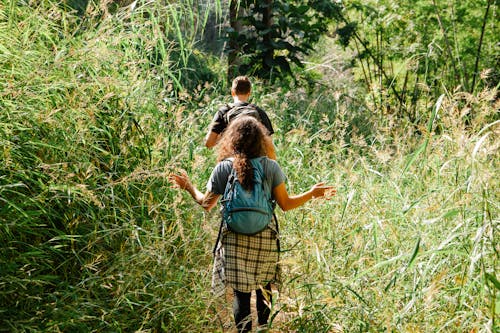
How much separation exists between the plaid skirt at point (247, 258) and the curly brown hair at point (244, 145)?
1.08 ft

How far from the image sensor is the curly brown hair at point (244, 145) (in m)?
3.81

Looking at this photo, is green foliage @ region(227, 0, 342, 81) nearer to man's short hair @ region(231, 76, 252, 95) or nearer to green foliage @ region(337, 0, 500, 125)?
green foliage @ region(337, 0, 500, 125)

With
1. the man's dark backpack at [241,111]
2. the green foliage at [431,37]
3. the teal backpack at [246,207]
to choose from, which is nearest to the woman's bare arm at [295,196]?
the teal backpack at [246,207]

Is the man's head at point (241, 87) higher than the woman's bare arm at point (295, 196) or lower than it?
→ higher

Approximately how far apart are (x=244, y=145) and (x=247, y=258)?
2.24ft

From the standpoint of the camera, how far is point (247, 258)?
12.7 feet

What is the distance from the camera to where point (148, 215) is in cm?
422

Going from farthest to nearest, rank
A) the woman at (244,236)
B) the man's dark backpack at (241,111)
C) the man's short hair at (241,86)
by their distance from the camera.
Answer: the man's short hair at (241,86)
the man's dark backpack at (241,111)
the woman at (244,236)

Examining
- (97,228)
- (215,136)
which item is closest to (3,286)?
(97,228)

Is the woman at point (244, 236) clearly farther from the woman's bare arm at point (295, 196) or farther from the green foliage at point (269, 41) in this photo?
the green foliage at point (269, 41)

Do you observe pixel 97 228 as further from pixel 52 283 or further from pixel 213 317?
pixel 213 317

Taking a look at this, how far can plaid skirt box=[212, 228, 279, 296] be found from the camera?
3869mm

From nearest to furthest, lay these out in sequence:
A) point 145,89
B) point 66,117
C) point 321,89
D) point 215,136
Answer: point 66,117, point 145,89, point 215,136, point 321,89

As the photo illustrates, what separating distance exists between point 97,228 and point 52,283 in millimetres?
406
